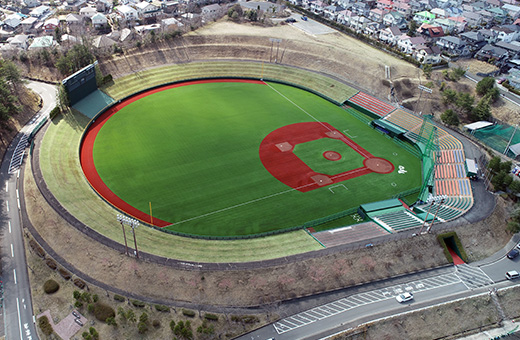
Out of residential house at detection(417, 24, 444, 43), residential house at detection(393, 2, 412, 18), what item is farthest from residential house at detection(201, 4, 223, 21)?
residential house at detection(393, 2, 412, 18)

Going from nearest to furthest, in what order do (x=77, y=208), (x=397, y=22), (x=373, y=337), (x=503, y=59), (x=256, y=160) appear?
(x=373, y=337) → (x=77, y=208) → (x=256, y=160) → (x=503, y=59) → (x=397, y=22)

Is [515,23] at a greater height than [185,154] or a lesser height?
greater

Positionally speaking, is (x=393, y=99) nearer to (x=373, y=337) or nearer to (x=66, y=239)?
(x=373, y=337)

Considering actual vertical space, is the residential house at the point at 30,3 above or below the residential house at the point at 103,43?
below

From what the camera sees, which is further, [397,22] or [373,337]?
[397,22]

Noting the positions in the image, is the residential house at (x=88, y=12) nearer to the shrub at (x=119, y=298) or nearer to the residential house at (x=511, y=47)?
the shrub at (x=119, y=298)

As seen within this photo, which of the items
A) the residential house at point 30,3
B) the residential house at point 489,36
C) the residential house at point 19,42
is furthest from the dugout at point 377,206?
the residential house at point 30,3

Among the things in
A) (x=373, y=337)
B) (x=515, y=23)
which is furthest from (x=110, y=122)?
(x=515, y=23)

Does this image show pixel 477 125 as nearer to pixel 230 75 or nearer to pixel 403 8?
pixel 230 75
